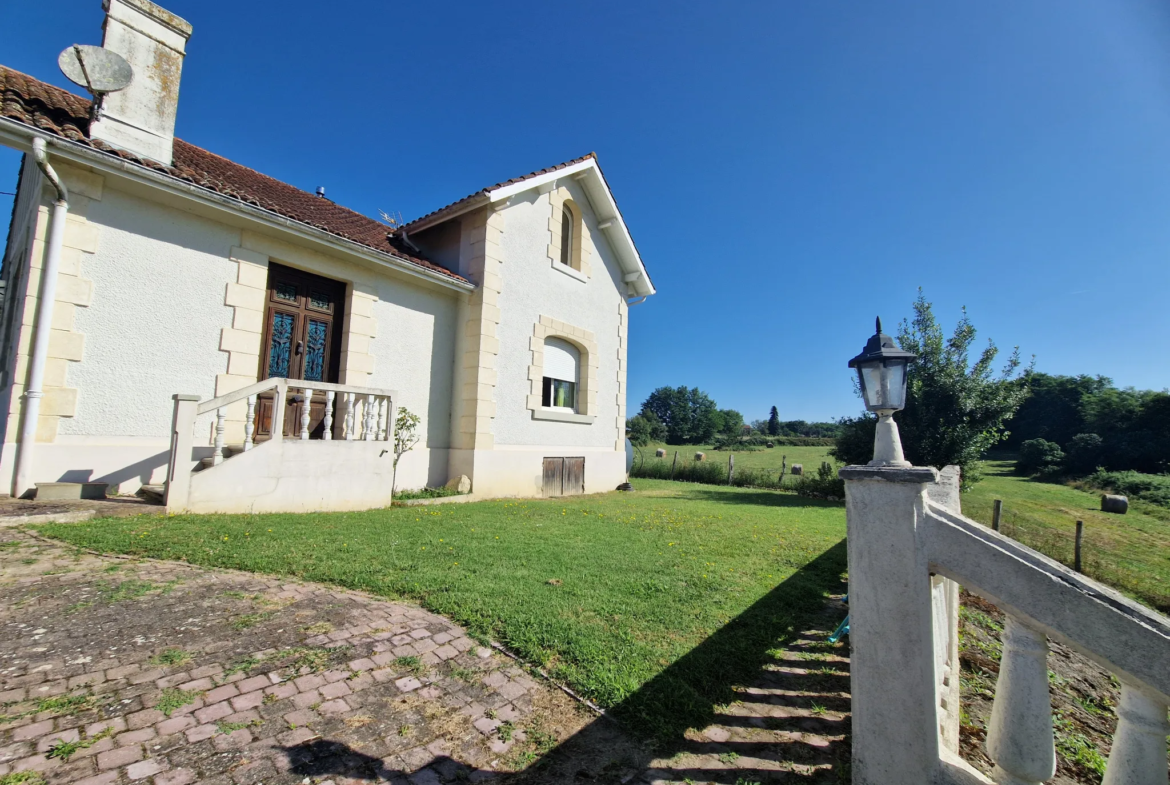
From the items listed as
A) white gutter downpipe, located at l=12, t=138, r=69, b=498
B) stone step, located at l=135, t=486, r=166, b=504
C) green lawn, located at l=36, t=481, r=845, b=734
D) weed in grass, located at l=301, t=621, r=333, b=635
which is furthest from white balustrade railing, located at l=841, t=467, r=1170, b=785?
white gutter downpipe, located at l=12, t=138, r=69, b=498

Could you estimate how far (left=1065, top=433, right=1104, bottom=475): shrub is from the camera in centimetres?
2677

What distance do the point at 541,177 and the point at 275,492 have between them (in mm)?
7946

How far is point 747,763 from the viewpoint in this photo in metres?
2.04

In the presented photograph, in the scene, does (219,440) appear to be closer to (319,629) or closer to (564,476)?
(319,629)

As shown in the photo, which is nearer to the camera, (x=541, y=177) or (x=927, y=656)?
(x=927, y=656)

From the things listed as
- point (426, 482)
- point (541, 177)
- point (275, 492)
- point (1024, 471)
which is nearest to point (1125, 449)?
point (1024, 471)

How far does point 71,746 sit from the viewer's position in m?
1.78

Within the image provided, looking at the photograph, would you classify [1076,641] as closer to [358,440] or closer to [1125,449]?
[358,440]

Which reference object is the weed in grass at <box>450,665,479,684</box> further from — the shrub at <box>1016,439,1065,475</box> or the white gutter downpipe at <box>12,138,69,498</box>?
the shrub at <box>1016,439,1065,475</box>

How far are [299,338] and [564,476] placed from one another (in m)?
6.04

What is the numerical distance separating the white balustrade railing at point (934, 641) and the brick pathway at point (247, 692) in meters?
1.28

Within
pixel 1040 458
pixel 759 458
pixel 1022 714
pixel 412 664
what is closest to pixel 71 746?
pixel 412 664

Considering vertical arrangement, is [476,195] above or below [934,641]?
above

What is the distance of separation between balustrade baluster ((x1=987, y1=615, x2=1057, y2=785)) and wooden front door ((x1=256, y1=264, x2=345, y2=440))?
7.98 meters
